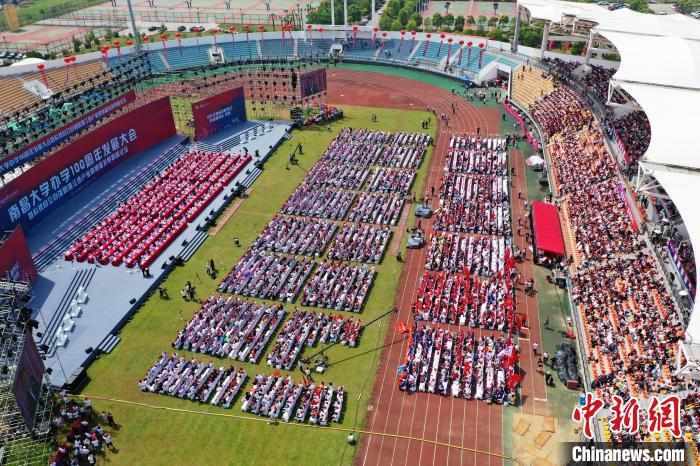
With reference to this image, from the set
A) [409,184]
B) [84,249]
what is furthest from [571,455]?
[84,249]

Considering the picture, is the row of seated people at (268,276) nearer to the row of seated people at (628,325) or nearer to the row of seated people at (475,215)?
the row of seated people at (475,215)

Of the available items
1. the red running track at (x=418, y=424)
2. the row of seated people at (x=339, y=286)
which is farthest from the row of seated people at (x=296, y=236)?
the red running track at (x=418, y=424)

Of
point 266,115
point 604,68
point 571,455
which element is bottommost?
point 571,455

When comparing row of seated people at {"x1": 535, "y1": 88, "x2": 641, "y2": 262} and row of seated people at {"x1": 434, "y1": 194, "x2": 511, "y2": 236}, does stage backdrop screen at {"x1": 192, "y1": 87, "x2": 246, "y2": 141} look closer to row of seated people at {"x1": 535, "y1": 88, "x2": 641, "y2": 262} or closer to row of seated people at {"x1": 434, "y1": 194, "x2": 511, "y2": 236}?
row of seated people at {"x1": 434, "y1": 194, "x2": 511, "y2": 236}

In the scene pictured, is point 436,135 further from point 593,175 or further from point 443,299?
point 443,299

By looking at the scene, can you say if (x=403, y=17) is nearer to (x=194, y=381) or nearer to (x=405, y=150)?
(x=405, y=150)

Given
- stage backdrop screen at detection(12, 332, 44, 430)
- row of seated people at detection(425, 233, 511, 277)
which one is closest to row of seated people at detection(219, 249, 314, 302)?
row of seated people at detection(425, 233, 511, 277)
